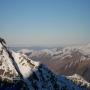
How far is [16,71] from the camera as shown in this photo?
19950 cm

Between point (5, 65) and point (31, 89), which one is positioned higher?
point (5, 65)

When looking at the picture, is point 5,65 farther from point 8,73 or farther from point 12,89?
point 12,89

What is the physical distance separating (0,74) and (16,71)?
41.6 ft

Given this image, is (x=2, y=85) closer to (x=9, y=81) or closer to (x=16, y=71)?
(x=9, y=81)

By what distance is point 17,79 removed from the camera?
19338 centimetres

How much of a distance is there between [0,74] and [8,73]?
18.6ft

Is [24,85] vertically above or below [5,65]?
below

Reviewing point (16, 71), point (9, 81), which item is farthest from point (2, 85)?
point (16, 71)

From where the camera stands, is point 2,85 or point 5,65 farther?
point 5,65

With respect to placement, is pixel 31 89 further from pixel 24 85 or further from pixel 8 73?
pixel 8 73

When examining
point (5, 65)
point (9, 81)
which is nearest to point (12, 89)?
point (9, 81)

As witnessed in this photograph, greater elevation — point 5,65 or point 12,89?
point 5,65

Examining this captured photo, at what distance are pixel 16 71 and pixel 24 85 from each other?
12064mm

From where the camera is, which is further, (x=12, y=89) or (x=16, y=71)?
(x=16, y=71)
